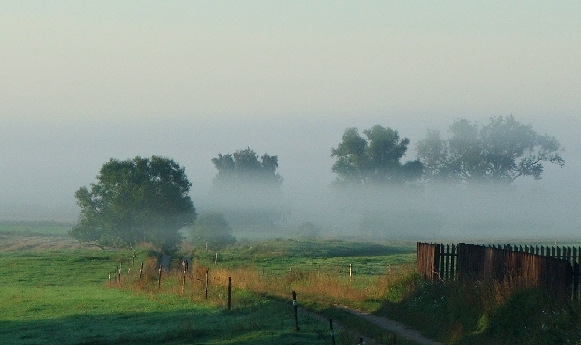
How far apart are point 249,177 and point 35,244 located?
5534 cm

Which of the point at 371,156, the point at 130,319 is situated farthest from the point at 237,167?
the point at 130,319

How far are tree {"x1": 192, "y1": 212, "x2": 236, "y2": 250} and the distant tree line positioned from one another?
0.41 ft

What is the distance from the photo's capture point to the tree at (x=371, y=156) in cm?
13300

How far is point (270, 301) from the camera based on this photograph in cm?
3534

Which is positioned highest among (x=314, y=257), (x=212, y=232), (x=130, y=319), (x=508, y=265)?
(x=212, y=232)

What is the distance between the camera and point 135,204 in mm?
96438

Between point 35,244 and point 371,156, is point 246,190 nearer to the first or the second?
point 371,156

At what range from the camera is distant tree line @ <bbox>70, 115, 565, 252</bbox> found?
9625 centimetres

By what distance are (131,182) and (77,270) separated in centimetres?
3458

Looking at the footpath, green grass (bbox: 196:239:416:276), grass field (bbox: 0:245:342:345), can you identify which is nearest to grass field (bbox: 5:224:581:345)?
grass field (bbox: 0:245:342:345)

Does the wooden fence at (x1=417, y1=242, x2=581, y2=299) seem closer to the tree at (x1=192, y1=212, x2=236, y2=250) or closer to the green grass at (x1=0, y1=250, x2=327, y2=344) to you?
the green grass at (x1=0, y1=250, x2=327, y2=344)

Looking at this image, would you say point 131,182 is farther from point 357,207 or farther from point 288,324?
point 288,324

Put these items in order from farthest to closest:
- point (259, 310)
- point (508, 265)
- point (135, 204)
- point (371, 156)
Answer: point (371, 156) → point (135, 204) → point (259, 310) → point (508, 265)

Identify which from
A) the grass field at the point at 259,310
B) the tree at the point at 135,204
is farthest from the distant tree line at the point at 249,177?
the grass field at the point at 259,310
